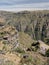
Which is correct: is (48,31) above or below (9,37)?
below

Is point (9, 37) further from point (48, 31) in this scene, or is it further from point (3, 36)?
point (48, 31)

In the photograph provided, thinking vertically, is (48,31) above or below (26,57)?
below

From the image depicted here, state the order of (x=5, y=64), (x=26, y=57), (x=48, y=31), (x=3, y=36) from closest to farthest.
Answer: (x=5, y=64) < (x=26, y=57) < (x=3, y=36) < (x=48, y=31)

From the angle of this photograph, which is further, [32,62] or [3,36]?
[3,36]

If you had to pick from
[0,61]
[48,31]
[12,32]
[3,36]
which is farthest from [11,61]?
[48,31]

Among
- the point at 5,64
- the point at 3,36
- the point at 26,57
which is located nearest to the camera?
the point at 5,64

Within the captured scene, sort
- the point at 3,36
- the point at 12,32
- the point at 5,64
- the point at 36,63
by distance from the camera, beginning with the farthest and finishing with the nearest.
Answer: the point at 12,32
the point at 3,36
the point at 36,63
the point at 5,64

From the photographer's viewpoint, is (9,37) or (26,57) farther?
(9,37)

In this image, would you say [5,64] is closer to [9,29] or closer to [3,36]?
[3,36]

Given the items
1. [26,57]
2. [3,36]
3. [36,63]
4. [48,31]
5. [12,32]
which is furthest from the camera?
[48,31]

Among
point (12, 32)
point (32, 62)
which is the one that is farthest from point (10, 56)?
point (12, 32)
